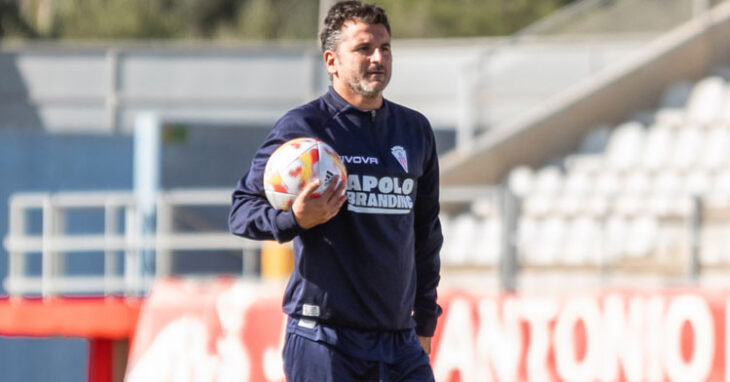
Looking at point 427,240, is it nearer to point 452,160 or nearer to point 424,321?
point 424,321

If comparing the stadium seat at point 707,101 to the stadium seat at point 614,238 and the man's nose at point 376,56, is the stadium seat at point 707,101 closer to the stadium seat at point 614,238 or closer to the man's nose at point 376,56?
the stadium seat at point 614,238

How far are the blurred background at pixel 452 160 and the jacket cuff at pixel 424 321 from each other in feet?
11.7

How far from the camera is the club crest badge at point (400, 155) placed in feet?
16.3

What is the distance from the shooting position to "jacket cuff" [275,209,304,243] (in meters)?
4.63

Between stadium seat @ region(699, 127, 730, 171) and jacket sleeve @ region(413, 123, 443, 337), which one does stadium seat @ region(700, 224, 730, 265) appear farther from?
jacket sleeve @ region(413, 123, 443, 337)

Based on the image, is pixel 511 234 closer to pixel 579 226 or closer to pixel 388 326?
pixel 579 226

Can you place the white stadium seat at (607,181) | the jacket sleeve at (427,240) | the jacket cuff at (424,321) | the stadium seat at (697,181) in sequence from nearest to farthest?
the jacket sleeve at (427,240), the jacket cuff at (424,321), the stadium seat at (697,181), the white stadium seat at (607,181)

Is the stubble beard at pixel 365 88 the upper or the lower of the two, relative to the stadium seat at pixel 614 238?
upper

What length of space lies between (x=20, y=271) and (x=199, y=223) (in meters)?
8.92

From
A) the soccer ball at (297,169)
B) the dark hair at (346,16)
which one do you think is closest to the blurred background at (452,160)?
the dark hair at (346,16)

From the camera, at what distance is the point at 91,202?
12.9 metres

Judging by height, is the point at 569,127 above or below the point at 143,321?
above

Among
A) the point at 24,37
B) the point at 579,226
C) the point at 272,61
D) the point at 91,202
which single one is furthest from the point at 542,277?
the point at 24,37

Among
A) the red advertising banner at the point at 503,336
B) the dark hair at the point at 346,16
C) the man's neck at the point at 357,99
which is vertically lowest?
the red advertising banner at the point at 503,336
